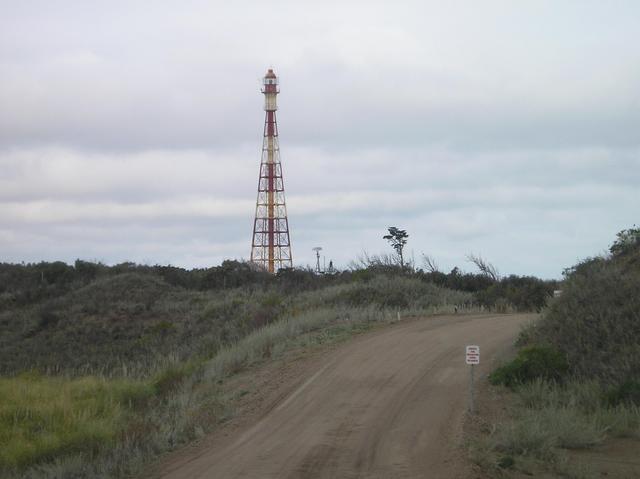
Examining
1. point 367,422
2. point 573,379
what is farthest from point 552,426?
point 573,379

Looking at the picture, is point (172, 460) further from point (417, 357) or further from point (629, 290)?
point (629, 290)

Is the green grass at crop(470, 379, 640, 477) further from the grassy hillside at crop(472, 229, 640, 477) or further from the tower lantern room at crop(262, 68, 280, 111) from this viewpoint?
the tower lantern room at crop(262, 68, 280, 111)

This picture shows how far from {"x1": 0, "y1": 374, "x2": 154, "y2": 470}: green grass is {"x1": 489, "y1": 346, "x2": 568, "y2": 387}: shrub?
8.15m

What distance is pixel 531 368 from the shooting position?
57.4 ft

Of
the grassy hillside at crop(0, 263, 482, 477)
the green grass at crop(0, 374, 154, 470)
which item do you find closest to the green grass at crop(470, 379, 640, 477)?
the grassy hillside at crop(0, 263, 482, 477)

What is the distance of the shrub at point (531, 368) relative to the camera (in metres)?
17.4

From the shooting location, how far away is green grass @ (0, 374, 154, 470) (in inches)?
700

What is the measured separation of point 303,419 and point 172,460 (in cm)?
271

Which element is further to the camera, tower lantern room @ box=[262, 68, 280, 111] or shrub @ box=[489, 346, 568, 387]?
tower lantern room @ box=[262, 68, 280, 111]

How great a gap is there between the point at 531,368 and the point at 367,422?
4.38m

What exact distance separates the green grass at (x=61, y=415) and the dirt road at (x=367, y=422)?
4.11 metres

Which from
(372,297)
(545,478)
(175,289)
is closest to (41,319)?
(175,289)

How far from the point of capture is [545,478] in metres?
11.7

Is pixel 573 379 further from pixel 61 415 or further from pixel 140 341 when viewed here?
pixel 140 341
